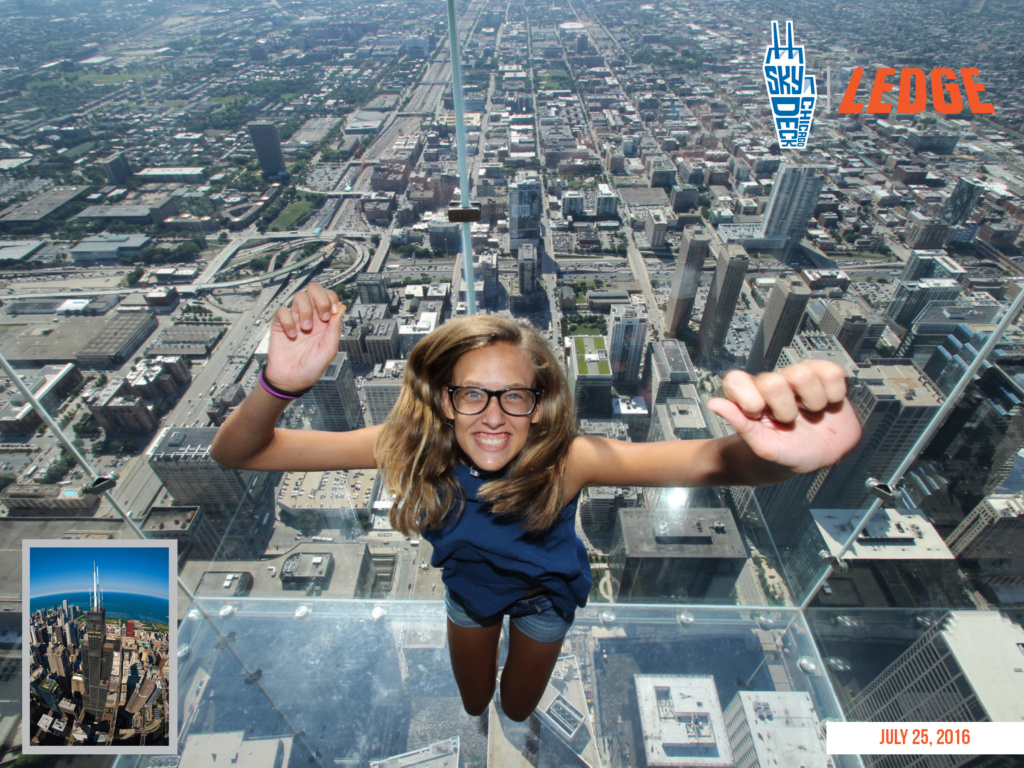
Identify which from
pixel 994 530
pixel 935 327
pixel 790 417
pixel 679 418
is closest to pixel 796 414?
pixel 790 417

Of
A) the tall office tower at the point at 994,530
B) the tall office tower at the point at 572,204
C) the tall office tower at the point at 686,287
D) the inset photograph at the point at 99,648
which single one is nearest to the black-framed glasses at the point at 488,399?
the inset photograph at the point at 99,648

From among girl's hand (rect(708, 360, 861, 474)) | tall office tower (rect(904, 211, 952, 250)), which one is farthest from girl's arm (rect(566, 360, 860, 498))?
tall office tower (rect(904, 211, 952, 250))

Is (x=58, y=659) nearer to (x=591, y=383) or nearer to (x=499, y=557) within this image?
(x=499, y=557)

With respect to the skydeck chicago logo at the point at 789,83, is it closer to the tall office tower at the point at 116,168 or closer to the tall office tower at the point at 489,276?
the tall office tower at the point at 489,276

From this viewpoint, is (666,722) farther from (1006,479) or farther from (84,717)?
(1006,479)

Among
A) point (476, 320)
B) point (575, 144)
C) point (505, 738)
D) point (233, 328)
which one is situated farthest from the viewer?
point (575, 144)

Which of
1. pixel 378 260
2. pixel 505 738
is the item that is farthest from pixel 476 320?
pixel 378 260
